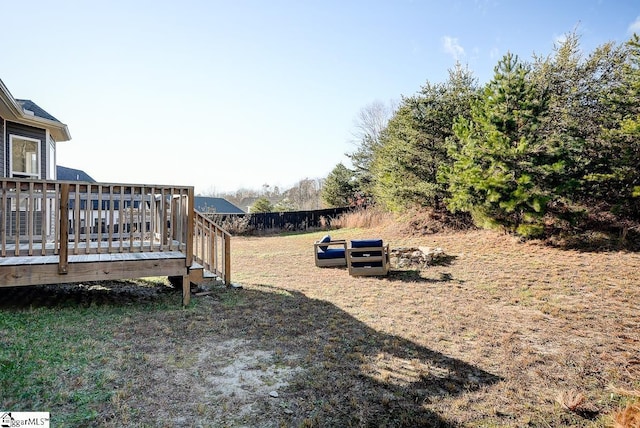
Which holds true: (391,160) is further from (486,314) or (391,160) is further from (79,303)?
(79,303)

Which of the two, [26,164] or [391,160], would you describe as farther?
[391,160]

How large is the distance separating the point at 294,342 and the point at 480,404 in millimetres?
1896

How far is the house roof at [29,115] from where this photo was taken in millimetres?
6293

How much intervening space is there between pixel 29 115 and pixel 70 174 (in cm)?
1507

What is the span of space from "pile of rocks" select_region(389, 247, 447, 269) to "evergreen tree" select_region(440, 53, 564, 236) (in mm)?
2149

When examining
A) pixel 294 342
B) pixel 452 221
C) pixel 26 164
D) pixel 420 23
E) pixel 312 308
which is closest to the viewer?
pixel 294 342

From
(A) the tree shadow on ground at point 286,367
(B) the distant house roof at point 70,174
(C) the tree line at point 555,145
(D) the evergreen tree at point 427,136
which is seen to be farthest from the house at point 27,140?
(B) the distant house roof at point 70,174

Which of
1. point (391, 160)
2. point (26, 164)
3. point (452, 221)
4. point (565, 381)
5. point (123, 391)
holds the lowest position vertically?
point (565, 381)

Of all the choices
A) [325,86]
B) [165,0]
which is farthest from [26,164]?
[325,86]

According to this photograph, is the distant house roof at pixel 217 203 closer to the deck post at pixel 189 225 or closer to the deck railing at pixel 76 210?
the deck railing at pixel 76 210

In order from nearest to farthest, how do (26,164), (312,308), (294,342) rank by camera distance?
(294,342) → (312,308) → (26,164)

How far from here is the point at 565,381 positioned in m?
2.83

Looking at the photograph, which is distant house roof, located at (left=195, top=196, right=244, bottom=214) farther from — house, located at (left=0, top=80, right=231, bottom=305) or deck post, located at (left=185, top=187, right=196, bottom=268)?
deck post, located at (left=185, top=187, right=196, bottom=268)

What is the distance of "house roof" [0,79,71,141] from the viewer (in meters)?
6.29
